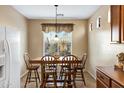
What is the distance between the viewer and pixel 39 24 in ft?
29.8

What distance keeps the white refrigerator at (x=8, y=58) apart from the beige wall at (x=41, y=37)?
5167mm

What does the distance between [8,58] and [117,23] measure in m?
1.82

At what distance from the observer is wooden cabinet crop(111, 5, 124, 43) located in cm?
324

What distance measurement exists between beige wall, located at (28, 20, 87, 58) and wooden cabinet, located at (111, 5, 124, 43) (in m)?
5.26

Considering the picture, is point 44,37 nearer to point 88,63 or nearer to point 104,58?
point 88,63

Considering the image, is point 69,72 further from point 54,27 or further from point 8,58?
point 54,27

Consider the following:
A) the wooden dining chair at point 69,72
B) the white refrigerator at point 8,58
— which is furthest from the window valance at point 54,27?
the white refrigerator at point 8,58

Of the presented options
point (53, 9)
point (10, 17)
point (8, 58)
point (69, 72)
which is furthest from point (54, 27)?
point (8, 58)

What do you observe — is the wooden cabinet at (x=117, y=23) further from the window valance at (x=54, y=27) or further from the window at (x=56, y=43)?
the window at (x=56, y=43)

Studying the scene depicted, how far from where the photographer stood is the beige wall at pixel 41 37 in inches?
359

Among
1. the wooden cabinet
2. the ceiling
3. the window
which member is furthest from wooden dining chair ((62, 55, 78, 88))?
the window

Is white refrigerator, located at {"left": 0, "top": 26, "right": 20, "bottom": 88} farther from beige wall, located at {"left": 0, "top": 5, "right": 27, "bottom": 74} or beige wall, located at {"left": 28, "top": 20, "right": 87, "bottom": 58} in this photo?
beige wall, located at {"left": 28, "top": 20, "right": 87, "bottom": 58}

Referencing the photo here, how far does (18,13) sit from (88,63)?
3.52 m
